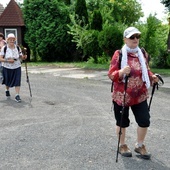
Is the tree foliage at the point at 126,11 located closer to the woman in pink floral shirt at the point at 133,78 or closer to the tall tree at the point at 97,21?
the tall tree at the point at 97,21

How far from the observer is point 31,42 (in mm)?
23422

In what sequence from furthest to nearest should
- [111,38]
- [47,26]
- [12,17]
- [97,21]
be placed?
[12,17]
[47,26]
[97,21]
[111,38]

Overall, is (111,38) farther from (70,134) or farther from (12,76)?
(70,134)

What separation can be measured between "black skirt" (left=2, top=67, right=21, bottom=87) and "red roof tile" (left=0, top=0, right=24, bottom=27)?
16.1m

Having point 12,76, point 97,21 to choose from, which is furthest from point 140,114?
point 97,21

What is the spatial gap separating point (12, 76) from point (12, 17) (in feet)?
55.9

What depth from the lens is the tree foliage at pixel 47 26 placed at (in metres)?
22.5

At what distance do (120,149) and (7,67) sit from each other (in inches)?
190

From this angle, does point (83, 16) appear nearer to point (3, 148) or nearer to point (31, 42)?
point (31, 42)

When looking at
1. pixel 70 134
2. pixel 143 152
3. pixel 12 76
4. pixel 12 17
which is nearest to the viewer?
pixel 143 152

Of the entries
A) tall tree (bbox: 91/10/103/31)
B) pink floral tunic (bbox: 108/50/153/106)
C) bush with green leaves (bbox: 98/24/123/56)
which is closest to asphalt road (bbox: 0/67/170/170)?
pink floral tunic (bbox: 108/50/153/106)

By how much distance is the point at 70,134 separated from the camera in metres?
5.69

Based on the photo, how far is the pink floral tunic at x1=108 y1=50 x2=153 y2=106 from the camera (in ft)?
14.0

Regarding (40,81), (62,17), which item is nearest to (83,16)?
(62,17)
